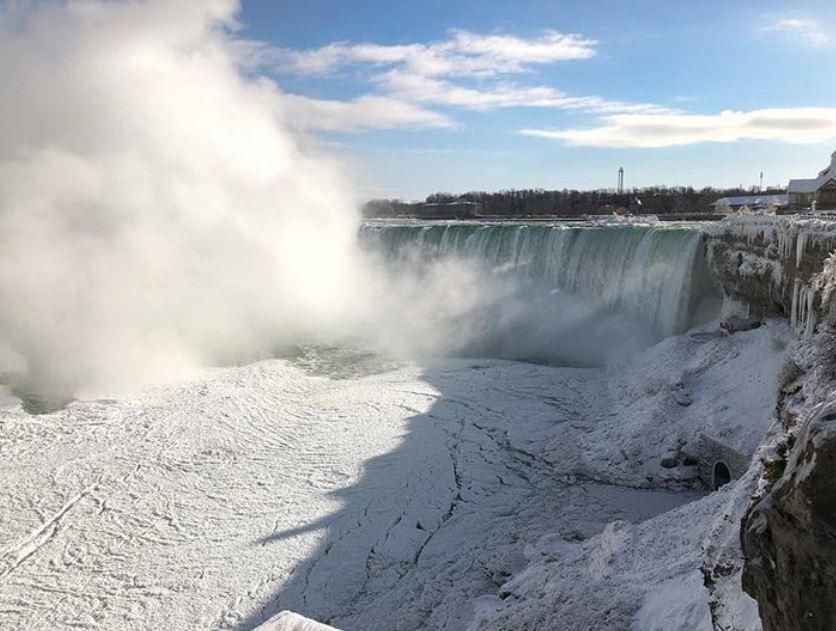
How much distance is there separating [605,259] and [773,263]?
693 cm

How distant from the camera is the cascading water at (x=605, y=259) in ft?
50.0

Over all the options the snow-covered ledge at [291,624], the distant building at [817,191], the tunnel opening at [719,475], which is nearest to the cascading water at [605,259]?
the tunnel opening at [719,475]

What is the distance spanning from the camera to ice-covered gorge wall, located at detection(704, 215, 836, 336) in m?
9.27

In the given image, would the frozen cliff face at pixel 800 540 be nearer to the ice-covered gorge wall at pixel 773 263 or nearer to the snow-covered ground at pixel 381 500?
the snow-covered ground at pixel 381 500

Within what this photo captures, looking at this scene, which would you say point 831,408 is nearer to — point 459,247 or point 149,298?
point 149,298

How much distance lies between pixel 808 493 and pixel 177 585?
633cm

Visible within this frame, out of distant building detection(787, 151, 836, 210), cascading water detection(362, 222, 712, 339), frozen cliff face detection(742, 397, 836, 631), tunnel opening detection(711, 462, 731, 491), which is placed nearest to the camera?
frozen cliff face detection(742, 397, 836, 631)

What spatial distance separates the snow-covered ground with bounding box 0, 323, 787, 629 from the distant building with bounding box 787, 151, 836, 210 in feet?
78.2

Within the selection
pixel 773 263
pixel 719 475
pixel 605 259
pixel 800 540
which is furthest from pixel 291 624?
pixel 605 259

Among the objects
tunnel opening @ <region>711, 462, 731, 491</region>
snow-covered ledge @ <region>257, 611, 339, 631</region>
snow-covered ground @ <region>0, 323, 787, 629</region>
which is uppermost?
snow-covered ledge @ <region>257, 611, 339, 631</region>

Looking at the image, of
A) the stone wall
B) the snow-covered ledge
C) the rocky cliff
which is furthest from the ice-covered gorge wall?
the snow-covered ledge

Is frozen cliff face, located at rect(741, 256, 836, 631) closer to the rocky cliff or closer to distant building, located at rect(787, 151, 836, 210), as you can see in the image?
the rocky cliff

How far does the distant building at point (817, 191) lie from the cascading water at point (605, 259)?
51.5ft

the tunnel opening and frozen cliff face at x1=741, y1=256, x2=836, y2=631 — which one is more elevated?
frozen cliff face at x1=741, y1=256, x2=836, y2=631
